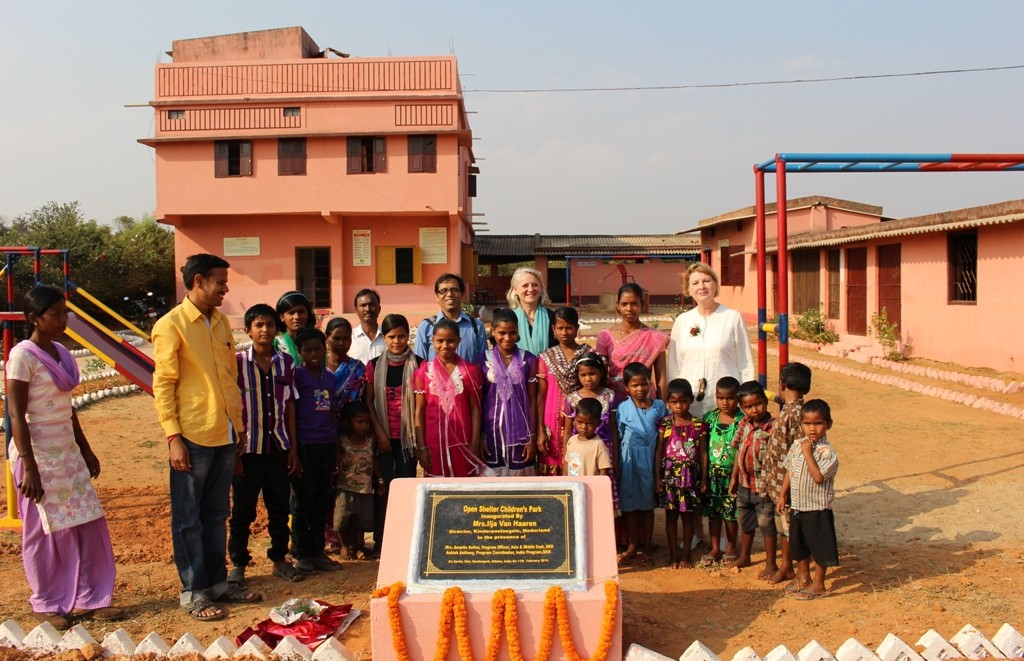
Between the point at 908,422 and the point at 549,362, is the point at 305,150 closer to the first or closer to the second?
the point at 908,422

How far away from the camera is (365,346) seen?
515cm

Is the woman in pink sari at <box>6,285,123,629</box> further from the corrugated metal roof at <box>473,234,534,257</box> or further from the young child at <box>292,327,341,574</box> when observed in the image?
the corrugated metal roof at <box>473,234,534,257</box>

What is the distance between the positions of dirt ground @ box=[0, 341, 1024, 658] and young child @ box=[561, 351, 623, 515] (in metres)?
0.62

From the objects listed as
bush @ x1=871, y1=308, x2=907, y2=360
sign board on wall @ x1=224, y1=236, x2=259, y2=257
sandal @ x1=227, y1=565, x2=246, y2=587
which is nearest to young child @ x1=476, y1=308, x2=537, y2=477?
sandal @ x1=227, y1=565, x2=246, y2=587

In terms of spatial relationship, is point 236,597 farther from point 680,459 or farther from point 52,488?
point 680,459

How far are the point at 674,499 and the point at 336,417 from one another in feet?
6.57

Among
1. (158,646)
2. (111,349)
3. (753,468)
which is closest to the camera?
(158,646)

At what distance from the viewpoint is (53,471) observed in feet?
13.0

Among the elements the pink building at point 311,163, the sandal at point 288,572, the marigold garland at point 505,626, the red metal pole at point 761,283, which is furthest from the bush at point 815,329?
the marigold garland at point 505,626

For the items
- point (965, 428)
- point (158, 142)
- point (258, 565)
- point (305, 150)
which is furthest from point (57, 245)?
point (965, 428)

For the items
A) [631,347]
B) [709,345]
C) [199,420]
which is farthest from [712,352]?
[199,420]

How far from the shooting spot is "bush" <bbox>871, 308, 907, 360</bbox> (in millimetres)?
13719

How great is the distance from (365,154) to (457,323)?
16477 millimetres

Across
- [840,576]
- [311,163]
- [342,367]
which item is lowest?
[840,576]
